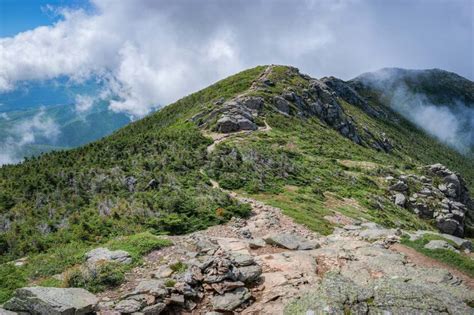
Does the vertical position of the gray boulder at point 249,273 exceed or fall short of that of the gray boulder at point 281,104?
it falls short

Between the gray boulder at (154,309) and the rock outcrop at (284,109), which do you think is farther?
the rock outcrop at (284,109)

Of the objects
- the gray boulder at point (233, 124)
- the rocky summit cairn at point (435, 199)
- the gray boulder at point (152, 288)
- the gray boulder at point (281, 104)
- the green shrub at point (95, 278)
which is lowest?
the rocky summit cairn at point (435, 199)

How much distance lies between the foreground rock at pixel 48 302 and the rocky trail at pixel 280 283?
46 mm

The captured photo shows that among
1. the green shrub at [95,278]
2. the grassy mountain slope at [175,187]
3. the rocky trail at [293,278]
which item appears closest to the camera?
the rocky trail at [293,278]

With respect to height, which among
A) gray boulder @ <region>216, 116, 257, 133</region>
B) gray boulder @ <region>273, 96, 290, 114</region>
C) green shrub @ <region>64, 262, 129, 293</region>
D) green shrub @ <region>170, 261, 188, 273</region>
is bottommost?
green shrub @ <region>170, 261, 188, 273</region>

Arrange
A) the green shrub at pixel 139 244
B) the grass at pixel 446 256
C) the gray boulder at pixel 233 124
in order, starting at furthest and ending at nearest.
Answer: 1. the gray boulder at pixel 233 124
2. the grass at pixel 446 256
3. the green shrub at pixel 139 244

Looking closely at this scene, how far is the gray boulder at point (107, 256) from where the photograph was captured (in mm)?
14227

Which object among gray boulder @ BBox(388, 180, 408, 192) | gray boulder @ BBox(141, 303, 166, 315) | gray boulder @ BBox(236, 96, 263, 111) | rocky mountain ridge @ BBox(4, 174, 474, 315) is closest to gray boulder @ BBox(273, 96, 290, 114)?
gray boulder @ BBox(236, 96, 263, 111)

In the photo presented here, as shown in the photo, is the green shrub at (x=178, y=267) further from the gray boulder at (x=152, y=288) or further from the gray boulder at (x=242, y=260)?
the gray boulder at (x=242, y=260)

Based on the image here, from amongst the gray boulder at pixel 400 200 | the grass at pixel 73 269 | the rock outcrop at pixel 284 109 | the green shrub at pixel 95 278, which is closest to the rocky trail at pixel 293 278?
the green shrub at pixel 95 278

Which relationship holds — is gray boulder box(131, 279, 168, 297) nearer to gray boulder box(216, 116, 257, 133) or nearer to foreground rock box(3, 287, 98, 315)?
foreground rock box(3, 287, 98, 315)

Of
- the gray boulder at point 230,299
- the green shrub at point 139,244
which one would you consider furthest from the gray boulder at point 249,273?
the green shrub at point 139,244

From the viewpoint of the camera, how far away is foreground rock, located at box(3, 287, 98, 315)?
9484 millimetres

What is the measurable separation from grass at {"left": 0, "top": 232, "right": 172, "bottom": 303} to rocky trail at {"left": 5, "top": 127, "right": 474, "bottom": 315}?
416 mm
